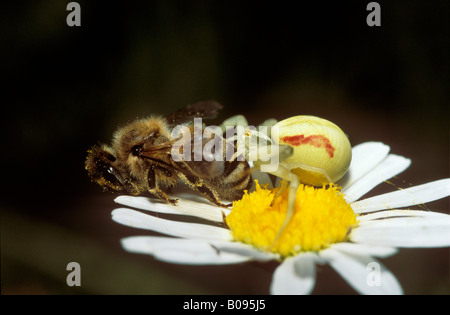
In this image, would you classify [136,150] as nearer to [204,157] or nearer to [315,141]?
[204,157]

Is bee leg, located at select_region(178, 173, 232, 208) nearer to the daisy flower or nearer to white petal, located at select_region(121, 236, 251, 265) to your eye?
the daisy flower

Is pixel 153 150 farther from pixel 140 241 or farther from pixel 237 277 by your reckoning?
pixel 237 277

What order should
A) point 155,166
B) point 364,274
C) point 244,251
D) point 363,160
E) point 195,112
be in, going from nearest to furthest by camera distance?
point 364,274
point 244,251
point 155,166
point 195,112
point 363,160

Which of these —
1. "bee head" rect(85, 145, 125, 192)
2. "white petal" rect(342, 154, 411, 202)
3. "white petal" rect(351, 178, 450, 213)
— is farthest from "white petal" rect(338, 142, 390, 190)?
"bee head" rect(85, 145, 125, 192)

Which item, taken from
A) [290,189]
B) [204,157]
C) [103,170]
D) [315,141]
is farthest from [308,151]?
[103,170]

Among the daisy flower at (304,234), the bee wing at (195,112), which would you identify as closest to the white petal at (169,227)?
the daisy flower at (304,234)

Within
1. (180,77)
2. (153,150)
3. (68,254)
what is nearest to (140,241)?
(153,150)
